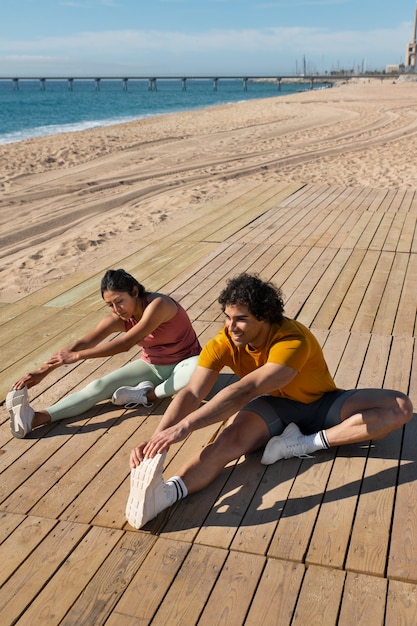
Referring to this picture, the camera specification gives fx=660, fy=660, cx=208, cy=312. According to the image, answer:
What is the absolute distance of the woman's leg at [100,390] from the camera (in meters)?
3.67

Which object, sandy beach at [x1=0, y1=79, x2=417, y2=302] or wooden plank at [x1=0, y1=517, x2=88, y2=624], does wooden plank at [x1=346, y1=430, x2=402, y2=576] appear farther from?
sandy beach at [x1=0, y1=79, x2=417, y2=302]

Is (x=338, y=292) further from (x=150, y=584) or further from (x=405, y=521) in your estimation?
(x=150, y=584)

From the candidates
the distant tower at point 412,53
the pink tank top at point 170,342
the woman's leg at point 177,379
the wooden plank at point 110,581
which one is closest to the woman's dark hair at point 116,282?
the pink tank top at point 170,342

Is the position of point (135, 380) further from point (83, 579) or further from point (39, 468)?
point (83, 579)

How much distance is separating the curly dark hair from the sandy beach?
365cm

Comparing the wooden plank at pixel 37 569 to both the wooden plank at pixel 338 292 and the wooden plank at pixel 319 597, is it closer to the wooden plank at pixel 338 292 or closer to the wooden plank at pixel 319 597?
the wooden plank at pixel 319 597


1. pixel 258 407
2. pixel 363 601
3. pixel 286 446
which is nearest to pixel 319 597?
pixel 363 601

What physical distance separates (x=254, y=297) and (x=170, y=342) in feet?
3.68

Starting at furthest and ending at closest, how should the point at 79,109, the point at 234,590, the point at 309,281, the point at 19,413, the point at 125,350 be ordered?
the point at 79,109, the point at 309,281, the point at 125,350, the point at 19,413, the point at 234,590

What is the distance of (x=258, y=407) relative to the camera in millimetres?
3098

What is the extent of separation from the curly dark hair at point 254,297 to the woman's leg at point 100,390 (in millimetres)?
1107

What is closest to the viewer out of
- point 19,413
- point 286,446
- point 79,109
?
point 286,446

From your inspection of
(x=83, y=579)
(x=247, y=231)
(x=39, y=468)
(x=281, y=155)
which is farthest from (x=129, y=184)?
(x=83, y=579)

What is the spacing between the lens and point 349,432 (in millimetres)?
3033
